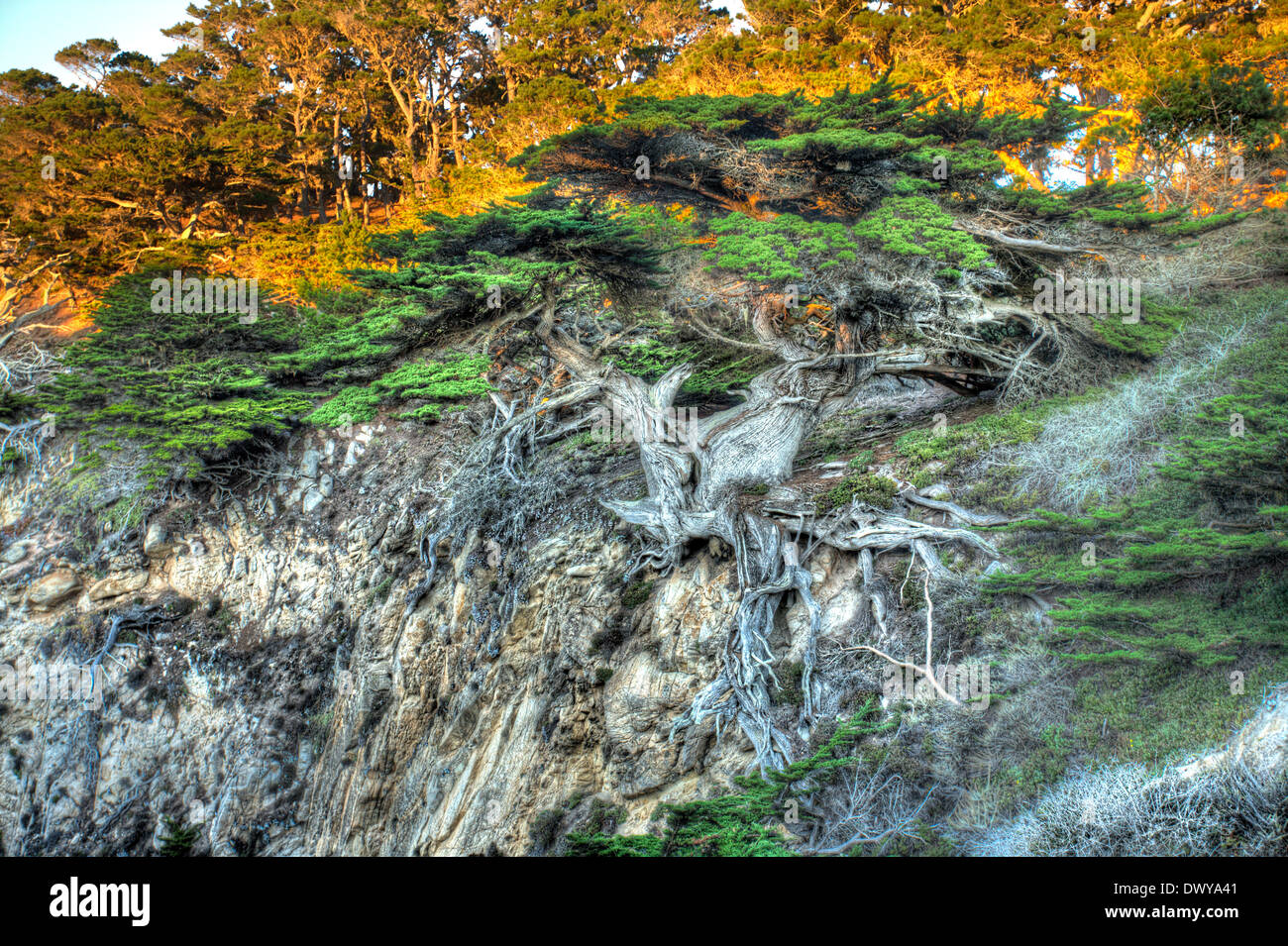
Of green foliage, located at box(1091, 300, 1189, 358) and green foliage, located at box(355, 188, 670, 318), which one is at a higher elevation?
green foliage, located at box(355, 188, 670, 318)

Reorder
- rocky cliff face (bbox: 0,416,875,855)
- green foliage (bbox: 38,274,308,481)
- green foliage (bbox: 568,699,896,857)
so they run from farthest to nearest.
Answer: green foliage (bbox: 38,274,308,481), rocky cliff face (bbox: 0,416,875,855), green foliage (bbox: 568,699,896,857)

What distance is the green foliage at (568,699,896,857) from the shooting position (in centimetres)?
507

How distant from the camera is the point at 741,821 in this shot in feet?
18.0

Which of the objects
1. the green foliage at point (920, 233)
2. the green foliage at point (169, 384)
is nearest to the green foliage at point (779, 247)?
the green foliage at point (920, 233)

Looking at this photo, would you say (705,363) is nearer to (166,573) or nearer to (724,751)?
(724,751)

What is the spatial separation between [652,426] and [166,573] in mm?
9296

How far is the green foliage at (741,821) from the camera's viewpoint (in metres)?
5.07

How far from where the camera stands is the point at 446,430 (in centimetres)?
1281

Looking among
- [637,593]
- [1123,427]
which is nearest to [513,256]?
[637,593]

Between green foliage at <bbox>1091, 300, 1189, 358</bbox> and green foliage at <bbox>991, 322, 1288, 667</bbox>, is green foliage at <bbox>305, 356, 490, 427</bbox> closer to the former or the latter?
green foliage at <bbox>991, 322, 1288, 667</bbox>

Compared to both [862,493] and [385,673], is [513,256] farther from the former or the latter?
[385,673]

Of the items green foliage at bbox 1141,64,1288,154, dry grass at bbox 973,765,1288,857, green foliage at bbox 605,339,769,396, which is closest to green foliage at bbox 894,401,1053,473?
green foliage at bbox 605,339,769,396

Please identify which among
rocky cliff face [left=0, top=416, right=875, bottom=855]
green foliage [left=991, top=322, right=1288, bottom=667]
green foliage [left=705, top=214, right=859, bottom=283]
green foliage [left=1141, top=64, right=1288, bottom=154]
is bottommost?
rocky cliff face [left=0, top=416, right=875, bottom=855]

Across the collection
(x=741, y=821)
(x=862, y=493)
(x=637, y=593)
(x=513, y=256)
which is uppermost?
(x=513, y=256)
